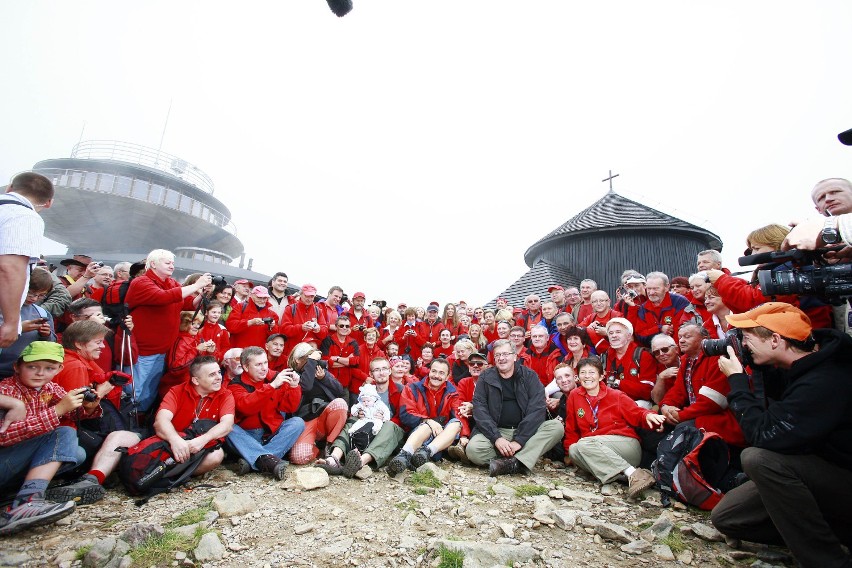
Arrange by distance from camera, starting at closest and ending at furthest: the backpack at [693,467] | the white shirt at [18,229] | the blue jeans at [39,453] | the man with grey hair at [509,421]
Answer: the white shirt at [18,229] < the blue jeans at [39,453] < the backpack at [693,467] < the man with grey hair at [509,421]

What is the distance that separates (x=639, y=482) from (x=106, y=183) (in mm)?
38283

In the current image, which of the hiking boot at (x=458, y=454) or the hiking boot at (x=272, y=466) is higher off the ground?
the hiking boot at (x=458, y=454)

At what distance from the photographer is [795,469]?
8.85ft

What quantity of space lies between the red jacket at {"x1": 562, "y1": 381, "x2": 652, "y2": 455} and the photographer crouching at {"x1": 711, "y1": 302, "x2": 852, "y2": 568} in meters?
1.92

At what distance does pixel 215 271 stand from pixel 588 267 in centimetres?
2004

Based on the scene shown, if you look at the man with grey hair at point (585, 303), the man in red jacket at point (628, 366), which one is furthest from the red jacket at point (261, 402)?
the man with grey hair at point (585, 303)

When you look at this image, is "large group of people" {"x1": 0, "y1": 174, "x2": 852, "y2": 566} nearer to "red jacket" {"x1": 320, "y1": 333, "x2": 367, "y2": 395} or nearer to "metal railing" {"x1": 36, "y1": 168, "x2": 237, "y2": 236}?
"red jacket" {"x1": 320, "y1": 333, "x2": 367, "y2": 395}

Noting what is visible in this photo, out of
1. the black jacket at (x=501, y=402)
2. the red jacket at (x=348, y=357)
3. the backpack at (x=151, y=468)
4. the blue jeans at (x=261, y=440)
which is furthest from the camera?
the red jacket at (x=348, y=357)

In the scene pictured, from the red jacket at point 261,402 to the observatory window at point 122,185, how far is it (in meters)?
33.6

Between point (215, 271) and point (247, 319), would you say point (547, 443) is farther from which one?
point (215, 271)

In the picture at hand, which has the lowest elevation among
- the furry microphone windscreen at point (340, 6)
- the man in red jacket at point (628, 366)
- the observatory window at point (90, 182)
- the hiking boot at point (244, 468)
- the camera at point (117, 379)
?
the hiking boot at point (244, 468)

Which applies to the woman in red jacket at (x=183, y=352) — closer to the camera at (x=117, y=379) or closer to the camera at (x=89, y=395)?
the camera at (x=117, y=379)

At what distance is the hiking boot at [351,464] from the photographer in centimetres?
465

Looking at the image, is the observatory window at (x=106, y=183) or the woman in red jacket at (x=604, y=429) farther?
the observatory window at (x=106, y=183)
